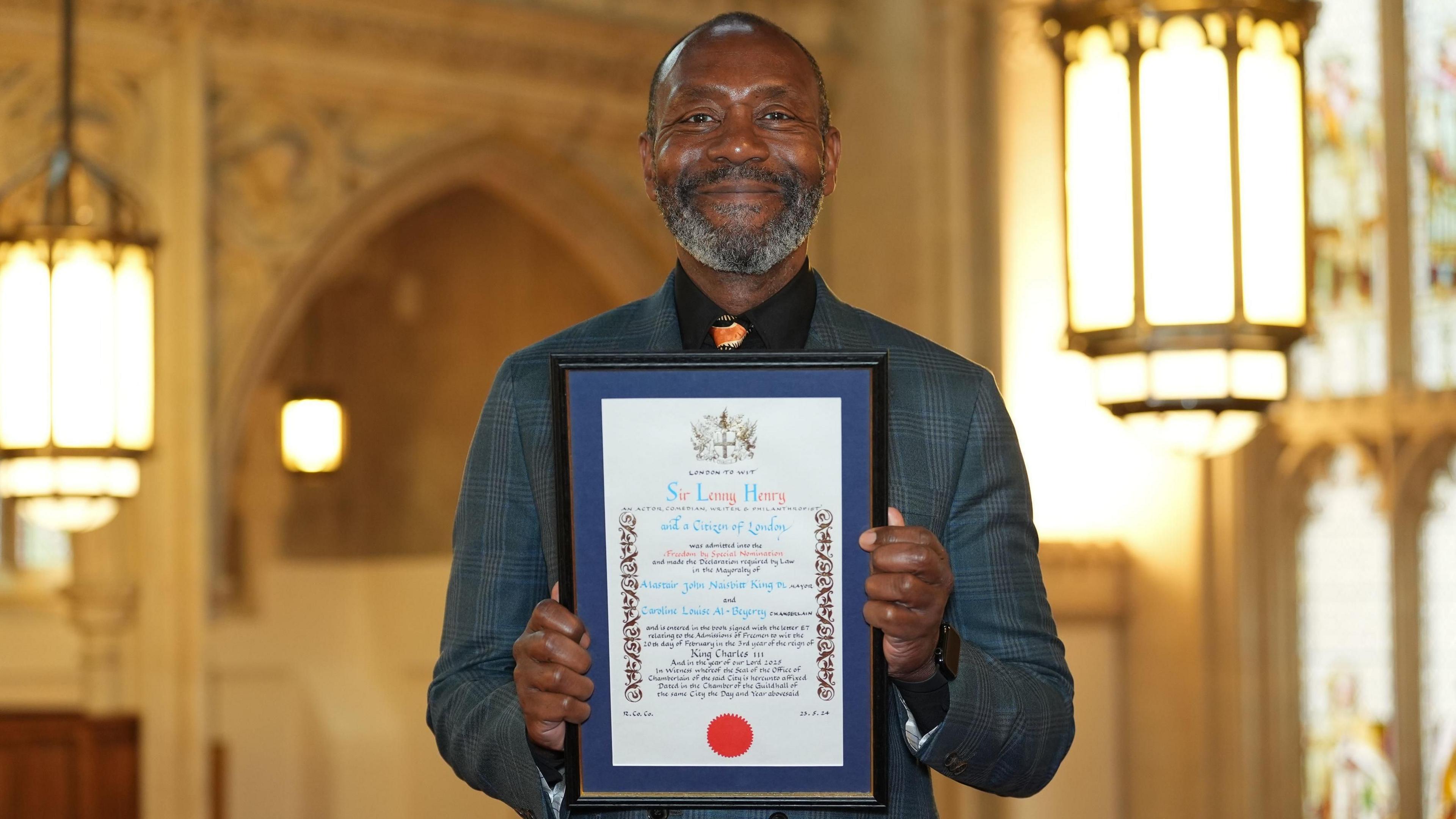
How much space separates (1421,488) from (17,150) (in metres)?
4.09

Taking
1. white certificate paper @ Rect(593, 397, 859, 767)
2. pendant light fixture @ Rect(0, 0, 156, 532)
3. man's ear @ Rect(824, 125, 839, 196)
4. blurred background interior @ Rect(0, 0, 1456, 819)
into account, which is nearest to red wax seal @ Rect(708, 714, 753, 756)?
white certificate paper @ Rect(593, 397, 859, 767)

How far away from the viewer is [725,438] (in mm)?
1114

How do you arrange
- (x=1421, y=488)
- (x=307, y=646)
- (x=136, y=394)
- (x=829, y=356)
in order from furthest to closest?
(x=307, y=646), (x=1421, y=488), (x=136, y=394), (x=829, y=356)

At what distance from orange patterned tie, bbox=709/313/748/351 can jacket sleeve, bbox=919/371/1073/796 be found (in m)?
0.18

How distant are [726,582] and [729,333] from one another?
244mm

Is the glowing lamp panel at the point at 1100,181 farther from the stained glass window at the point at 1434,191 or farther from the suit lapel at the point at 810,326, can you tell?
the stained glass window at the point at 1434,191

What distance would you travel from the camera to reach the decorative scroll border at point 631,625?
3.65 ft

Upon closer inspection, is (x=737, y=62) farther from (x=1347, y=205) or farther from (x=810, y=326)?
(x=1347, y=205)

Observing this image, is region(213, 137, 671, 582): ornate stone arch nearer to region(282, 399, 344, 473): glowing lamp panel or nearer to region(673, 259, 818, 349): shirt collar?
region(282, 399, 344, 473): glowing lamp panel

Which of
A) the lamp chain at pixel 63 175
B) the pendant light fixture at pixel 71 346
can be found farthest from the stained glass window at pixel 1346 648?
the lamp chain at pixel 63 175

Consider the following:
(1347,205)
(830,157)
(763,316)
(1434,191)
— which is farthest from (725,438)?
(1347,205)

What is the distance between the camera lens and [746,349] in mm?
1229

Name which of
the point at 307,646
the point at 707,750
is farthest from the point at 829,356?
the point at 307,646

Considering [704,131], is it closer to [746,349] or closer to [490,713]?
[746,349]
